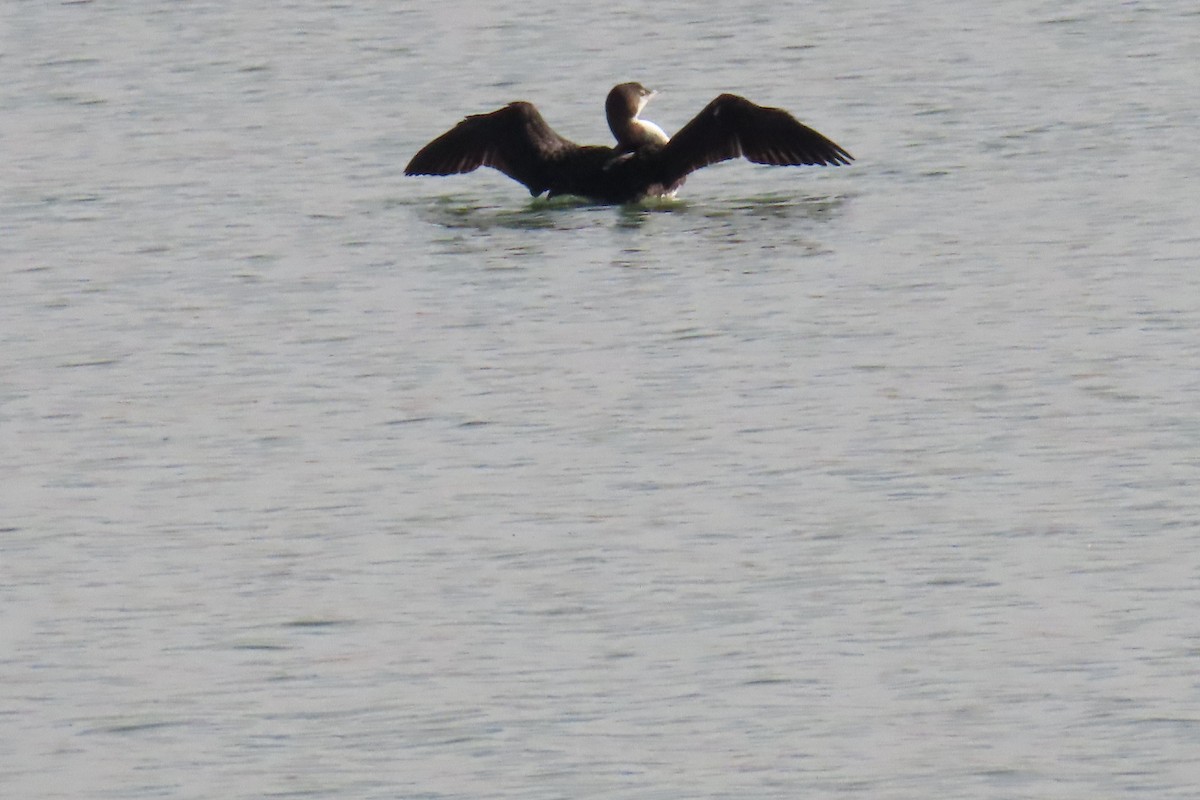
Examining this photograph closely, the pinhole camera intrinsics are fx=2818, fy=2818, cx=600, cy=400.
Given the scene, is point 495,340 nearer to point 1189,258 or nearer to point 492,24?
point 1189,258

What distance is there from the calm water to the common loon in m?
0.19

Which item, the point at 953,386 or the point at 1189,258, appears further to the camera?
the point at 1189,258

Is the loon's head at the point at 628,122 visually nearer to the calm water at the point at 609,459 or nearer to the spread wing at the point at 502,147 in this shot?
the spread wing at the point at 502,147

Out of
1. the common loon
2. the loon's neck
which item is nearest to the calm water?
the common loon

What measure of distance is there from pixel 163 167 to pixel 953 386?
7.47 meters

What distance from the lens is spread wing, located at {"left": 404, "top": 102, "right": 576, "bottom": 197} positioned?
16.4 m

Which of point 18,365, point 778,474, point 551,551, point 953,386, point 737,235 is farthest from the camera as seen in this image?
point 737,235

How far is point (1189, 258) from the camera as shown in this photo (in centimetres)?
1377

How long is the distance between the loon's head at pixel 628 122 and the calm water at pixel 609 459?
421 millimetres

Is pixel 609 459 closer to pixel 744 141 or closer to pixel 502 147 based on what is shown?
pixel 744 141

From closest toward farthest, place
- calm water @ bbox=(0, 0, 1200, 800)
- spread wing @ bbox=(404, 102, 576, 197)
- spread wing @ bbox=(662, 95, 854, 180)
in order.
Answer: calm water @ bbox=(0, 0, 1200, 800) → spread wing @ bbox=(662, 95, 854, 180) → spread wing @ bbox=(404, 102, 576, 197)

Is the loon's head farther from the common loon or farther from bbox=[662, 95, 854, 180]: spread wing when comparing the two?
bbox=[662, 95, 854, 180]: spread wing

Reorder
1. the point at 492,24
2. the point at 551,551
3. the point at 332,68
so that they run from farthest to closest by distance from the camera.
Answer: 1. the point at 492,24
2. the point at 332,68
3. the point at 551,551

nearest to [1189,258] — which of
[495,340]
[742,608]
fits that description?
[495,340]
